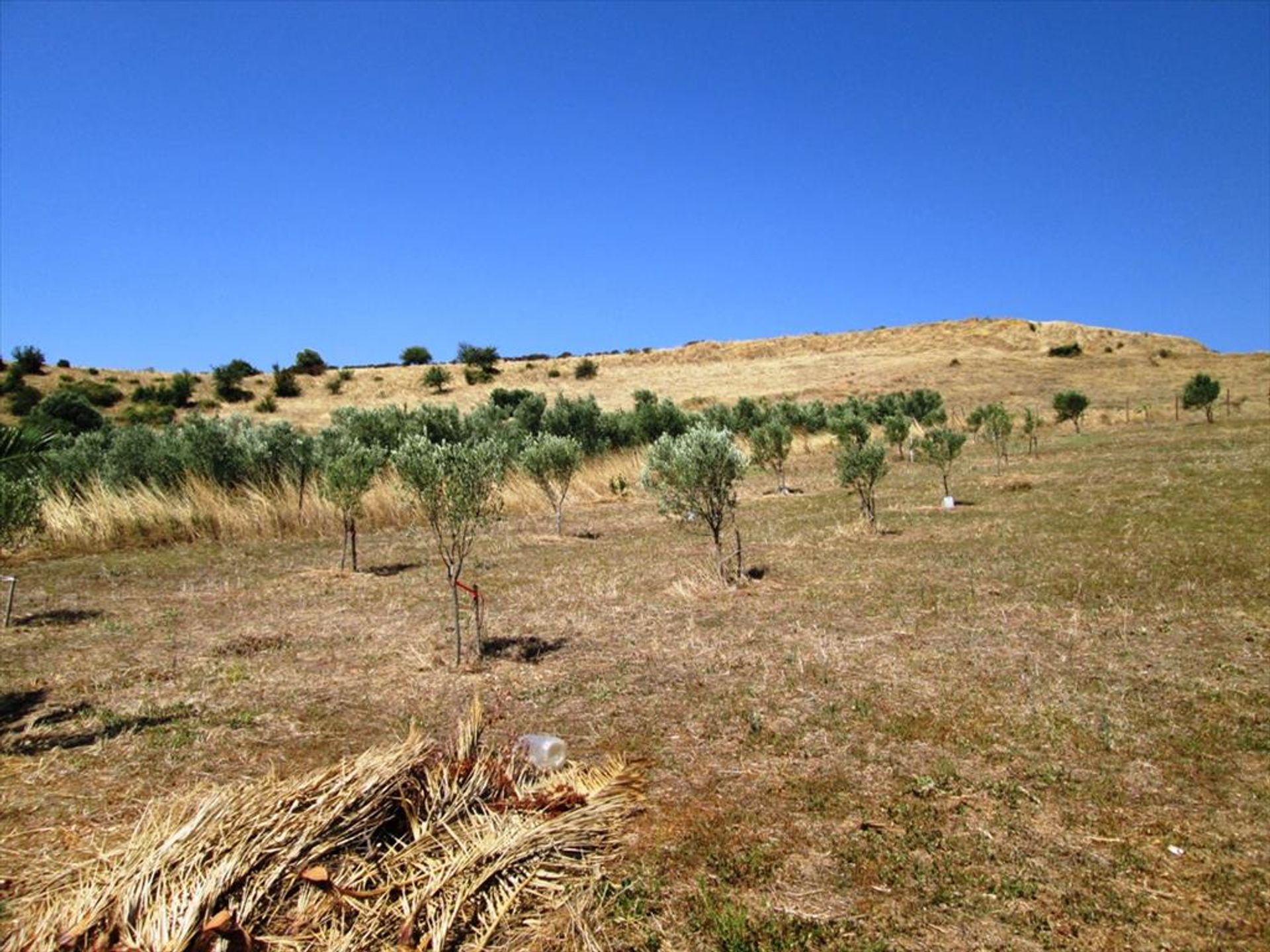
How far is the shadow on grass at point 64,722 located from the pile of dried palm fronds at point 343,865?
1.95m

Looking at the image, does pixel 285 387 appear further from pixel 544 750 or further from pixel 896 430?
pixel 544 750

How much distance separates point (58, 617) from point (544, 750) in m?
8.05

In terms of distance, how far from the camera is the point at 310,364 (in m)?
63.8

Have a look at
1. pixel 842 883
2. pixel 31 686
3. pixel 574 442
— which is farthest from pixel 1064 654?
pixel 574 442

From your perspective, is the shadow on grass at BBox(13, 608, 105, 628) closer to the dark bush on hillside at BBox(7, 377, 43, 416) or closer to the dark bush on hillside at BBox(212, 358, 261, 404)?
the dark bush on hillside at BBox(7, 377, 43, 416)

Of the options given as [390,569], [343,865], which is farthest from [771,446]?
[343,865]

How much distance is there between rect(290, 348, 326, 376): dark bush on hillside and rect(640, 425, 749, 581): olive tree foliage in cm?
5711

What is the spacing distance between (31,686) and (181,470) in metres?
11.3

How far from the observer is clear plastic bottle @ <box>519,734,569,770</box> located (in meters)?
5.10

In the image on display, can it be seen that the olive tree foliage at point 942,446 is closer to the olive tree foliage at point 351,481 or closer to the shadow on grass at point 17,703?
the olive tree foliage at point 351,481

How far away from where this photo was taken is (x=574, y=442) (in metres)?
18.0

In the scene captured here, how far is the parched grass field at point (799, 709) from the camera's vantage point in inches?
150

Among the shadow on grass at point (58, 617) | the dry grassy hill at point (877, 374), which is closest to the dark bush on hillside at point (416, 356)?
the dry grassy hill at point (877, 374)

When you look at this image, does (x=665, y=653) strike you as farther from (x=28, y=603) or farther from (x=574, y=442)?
(x=574, y=442)
